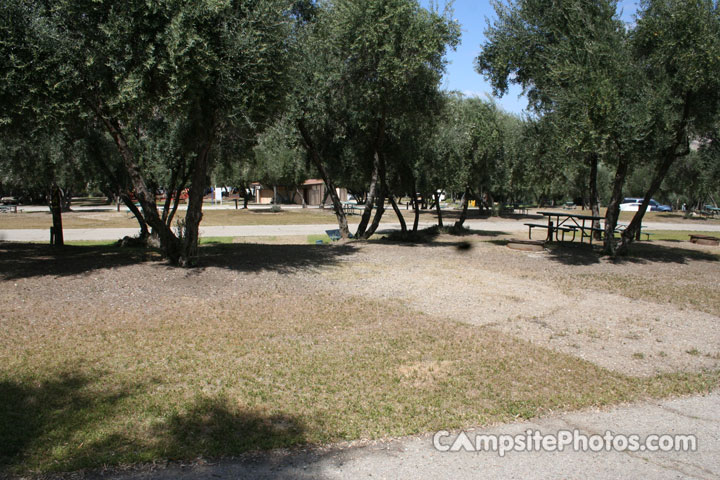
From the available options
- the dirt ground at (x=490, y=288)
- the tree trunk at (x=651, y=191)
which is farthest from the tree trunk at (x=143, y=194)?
the tree trunk at (x=651, y=191)

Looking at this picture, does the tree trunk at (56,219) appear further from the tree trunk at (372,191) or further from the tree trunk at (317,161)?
the tree trunk at (372,191)

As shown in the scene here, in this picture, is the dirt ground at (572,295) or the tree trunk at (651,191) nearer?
the dirt ground at (572,295)

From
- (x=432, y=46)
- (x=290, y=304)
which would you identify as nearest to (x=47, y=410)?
(x=290, y=304)

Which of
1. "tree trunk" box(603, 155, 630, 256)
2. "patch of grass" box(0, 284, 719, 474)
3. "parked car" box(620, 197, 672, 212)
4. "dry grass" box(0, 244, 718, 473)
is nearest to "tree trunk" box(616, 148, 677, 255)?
"tree trunk" box(603, 155, 630, 256)

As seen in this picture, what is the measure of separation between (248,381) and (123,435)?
141 centimetres

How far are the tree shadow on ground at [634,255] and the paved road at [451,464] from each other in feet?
32.3

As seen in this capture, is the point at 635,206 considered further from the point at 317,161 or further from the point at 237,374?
the point at 237,374

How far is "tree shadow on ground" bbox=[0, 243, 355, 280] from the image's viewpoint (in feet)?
33.3

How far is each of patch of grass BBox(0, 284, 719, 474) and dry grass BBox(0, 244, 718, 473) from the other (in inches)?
0.8

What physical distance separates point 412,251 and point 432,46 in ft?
17.8

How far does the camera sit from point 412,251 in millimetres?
14984

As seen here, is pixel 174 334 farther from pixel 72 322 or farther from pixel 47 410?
pixel 47 410

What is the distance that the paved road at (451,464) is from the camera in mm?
3826

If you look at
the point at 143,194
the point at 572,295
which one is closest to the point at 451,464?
the point at 572,295
